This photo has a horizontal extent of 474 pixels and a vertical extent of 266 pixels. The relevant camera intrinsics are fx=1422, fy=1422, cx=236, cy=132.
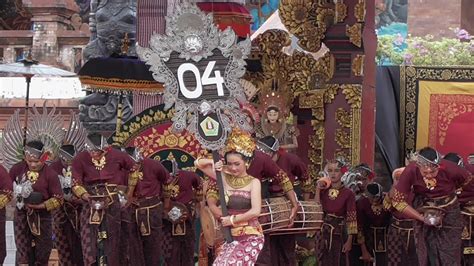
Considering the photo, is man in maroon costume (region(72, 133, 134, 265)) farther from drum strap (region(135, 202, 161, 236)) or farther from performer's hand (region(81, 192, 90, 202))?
drum strap (region(135, 202, 161, 236))

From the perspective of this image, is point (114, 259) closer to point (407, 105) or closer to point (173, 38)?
point (173, 38)

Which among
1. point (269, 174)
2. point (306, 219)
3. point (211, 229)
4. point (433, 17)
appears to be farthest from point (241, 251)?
point (433, 17)

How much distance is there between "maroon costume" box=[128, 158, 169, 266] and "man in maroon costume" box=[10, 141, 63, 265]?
0.97m

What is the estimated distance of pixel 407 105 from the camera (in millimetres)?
21406

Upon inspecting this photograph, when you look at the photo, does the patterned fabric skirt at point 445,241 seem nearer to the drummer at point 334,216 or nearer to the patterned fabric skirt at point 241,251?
the drummer at point 334,216

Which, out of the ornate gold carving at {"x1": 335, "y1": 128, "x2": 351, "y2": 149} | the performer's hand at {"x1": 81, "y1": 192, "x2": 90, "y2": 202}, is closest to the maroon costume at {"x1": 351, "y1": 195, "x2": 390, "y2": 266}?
the ornate gold carving at {"x1": 335, "y1": 128, "x2": 351, "y2": 149}

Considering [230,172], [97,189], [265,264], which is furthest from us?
[97,189]

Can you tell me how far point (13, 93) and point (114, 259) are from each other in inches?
477

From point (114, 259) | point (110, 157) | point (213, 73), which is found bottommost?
point (114, 259)

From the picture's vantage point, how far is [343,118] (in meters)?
18.8

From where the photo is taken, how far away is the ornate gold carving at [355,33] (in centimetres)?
1891

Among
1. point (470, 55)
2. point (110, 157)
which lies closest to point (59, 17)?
point (470, 55)

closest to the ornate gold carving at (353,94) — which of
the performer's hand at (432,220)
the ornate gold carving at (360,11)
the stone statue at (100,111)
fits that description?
the ornate gold carving at (360,11)

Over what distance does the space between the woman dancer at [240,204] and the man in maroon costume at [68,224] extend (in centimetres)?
431
